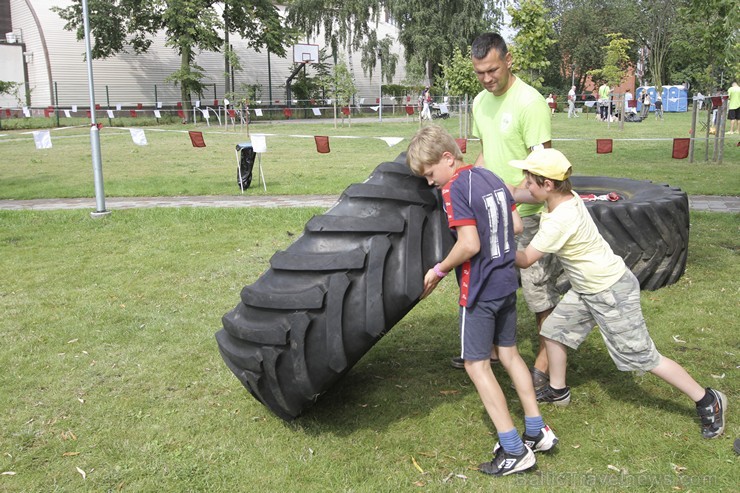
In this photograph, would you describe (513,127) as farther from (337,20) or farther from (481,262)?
(337,20)

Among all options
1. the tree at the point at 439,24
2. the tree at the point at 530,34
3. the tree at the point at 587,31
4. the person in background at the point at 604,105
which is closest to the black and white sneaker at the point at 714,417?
the tree at the point at 530,34

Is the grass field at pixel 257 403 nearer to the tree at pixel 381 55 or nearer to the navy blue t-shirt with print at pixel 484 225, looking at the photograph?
the navy blue t-shirt with print at pixel 484 225

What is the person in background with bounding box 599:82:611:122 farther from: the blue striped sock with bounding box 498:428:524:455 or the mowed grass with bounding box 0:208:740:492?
the blue striped sock with bounding box 498:428:524:455

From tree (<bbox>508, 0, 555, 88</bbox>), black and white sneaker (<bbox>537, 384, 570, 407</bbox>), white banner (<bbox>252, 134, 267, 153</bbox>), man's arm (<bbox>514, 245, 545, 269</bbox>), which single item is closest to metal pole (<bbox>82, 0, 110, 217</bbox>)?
white banner (<bbox>252, 134, 267, 153</bbox>)

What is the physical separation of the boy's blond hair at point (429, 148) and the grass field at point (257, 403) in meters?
1.50

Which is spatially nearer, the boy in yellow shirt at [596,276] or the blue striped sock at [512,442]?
the blue striped sock at [512,442]

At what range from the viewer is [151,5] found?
42.0 metres

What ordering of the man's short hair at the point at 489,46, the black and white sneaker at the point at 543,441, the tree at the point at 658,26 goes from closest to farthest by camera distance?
the black and white sneaker at the point at 543,441
the man's short hair at the point at 489,46
the tree at the point at 658,26

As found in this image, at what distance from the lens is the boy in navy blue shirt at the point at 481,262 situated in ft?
10.3

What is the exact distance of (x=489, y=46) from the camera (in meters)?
3.86

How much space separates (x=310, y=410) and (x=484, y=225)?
1.58 m

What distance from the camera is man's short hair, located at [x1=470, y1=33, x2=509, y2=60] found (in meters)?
3.86

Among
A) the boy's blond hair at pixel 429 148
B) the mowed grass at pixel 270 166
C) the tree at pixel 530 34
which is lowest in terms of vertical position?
the mowed grass at pixel 270 166

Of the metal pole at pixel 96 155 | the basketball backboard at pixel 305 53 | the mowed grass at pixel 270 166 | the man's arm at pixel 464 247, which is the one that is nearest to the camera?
the man's arm at pixel 464 247
